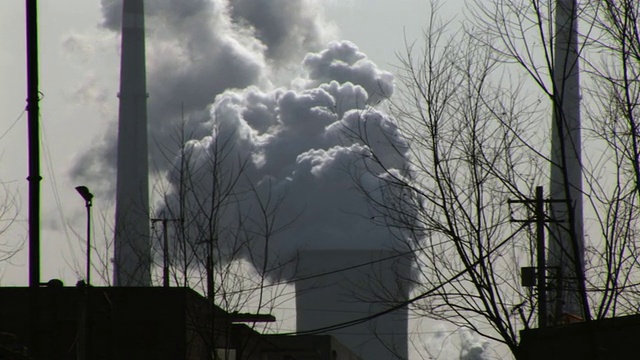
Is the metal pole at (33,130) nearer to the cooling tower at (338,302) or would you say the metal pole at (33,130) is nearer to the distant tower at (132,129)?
the distant tower at (132,129)

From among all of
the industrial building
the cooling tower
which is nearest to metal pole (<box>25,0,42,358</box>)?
the industrial building

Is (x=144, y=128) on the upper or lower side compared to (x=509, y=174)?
upper

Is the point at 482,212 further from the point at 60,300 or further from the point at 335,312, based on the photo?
the point at 335,312

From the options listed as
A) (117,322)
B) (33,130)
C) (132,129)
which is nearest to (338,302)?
(132,129)

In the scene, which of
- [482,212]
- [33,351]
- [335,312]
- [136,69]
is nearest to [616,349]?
[482,212]

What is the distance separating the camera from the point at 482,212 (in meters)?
16.9

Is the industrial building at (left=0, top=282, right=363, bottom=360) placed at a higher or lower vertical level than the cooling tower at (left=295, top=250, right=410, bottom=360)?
lower

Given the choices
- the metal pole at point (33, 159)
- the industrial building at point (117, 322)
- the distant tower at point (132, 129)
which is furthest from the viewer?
the distant tower at point (132, 129)

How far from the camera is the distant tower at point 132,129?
8688 centimetres

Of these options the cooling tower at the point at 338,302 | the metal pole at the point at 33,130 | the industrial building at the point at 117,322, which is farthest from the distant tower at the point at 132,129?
the metal pole at the point at 33,130

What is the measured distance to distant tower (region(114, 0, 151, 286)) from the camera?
86.9 m

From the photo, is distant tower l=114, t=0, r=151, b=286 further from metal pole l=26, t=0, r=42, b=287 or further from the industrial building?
metal pole l=26, t=0, r=42, b=287

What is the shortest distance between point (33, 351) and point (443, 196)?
5.94 m

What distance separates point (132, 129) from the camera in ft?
297
